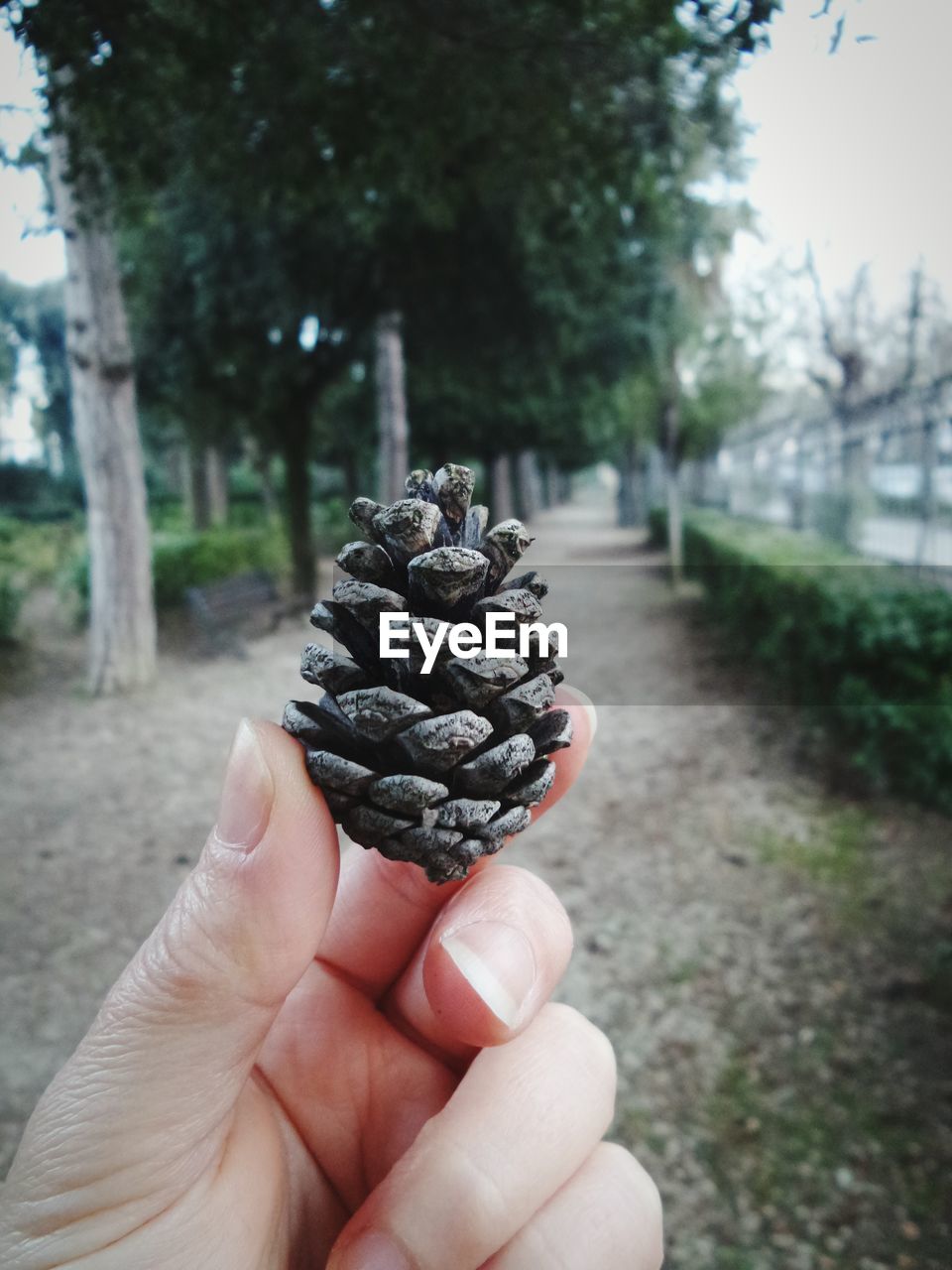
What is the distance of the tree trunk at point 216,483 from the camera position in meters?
9.21

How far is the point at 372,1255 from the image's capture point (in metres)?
0.87

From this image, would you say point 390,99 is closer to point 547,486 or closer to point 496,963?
point 496,963

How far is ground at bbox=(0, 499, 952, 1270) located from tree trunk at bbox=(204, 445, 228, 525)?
4406 millimetres

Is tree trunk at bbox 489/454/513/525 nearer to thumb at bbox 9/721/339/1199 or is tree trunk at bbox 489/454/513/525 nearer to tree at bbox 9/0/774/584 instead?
tree at bbox 9/0/774/584

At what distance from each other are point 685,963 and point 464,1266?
1.97 metres

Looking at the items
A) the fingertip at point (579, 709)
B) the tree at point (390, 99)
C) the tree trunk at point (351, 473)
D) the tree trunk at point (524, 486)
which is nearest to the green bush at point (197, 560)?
the tree at point (390, 99)

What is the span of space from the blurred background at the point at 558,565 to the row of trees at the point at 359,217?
18mm

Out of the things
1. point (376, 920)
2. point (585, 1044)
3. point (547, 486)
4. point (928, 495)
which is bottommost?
point (585, 1044)

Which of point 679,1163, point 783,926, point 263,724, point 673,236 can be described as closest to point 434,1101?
point 263,724

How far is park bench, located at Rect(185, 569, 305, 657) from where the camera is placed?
5738 millimetres

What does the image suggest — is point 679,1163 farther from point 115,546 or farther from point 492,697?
point 115,546

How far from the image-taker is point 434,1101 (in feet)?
3.84

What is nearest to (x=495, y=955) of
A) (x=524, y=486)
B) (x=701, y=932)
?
(x=701, y=932)

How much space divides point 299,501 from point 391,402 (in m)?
1.60
